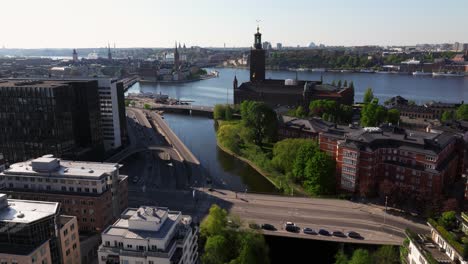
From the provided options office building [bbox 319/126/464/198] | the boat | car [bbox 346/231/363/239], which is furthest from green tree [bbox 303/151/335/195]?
the boat

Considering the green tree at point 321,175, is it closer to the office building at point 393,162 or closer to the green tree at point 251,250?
the office building at point 393,162

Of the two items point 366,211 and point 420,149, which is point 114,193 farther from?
point 420,149

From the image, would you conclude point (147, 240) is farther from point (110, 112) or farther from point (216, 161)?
point (110, 112)

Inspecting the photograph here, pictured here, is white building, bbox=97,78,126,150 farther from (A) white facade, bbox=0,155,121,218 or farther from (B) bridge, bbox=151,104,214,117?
(B) bridge, bbox=151,104,214,117

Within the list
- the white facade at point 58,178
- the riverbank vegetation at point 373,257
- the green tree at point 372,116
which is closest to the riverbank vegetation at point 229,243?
the riverbank vegetation at point 373,257

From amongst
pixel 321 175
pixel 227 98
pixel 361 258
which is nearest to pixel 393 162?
pixel 321 175

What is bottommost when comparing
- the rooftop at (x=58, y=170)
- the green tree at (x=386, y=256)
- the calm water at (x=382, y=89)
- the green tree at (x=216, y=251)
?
the green tree at (x=386, y=256)
